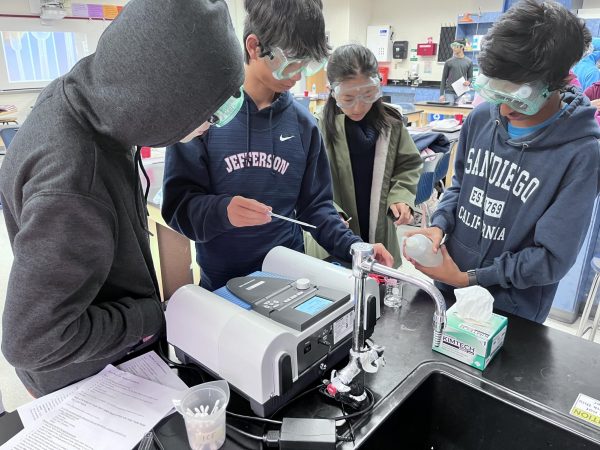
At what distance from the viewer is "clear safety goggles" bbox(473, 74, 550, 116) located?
1.07m

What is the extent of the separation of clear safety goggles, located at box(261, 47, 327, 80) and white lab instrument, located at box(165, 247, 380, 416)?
0.55m

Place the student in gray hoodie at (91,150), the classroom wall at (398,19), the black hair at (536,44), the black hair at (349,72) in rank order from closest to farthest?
the student in gray hoodie at (91,150), the black hair at (536,44), the black hair at (349,72), the classroom wall at (398,19)

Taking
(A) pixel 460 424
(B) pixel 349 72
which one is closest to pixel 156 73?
(A) pixel 460 424

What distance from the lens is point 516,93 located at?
107cm

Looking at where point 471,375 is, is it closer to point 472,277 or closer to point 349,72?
point 472,277

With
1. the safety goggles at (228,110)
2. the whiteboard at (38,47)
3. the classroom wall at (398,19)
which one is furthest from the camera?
the classroom wall at (398,19)

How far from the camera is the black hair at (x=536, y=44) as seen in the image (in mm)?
1038

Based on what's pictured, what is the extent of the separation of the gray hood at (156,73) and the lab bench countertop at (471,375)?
0.54m

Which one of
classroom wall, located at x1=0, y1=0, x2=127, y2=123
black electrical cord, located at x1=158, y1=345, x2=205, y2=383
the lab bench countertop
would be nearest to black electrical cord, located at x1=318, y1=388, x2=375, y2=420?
the lab bench countertop

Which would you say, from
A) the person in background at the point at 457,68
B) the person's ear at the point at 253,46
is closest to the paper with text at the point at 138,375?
the person's ear at the point at 253,46

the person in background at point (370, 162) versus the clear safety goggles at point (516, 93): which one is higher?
the clear safety goggles at point (516, 93)

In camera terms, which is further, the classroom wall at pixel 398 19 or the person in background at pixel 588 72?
the classroom wall at pixel 398 19

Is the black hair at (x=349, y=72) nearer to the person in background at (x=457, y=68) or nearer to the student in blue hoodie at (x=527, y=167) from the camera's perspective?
→ the student in blue hoodie at (x=527, y=167)

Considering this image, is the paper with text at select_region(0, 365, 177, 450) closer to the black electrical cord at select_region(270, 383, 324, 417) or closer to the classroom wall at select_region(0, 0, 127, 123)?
the black electrical cord at select_region(270, 383, 324, 417)
